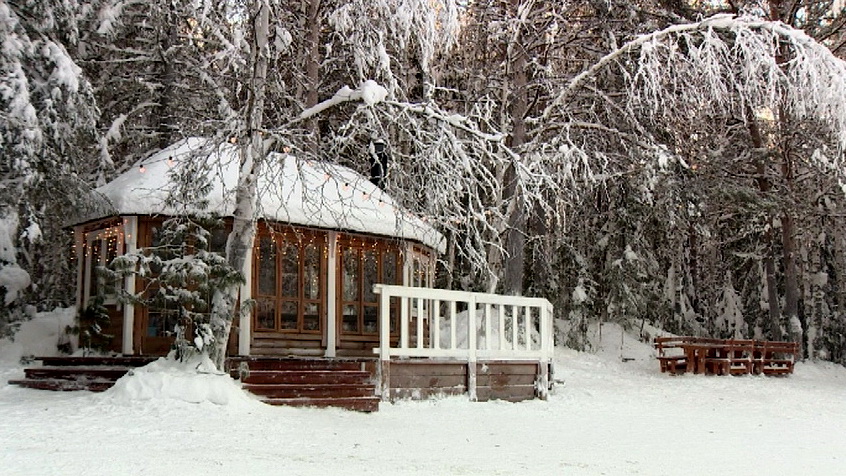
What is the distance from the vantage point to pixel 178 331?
9320 millimetres

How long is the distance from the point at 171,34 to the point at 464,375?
1085cm

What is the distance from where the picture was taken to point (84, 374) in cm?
1066

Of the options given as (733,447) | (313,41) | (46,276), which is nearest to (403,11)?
(733,447)

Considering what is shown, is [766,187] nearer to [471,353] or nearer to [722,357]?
[722,357]

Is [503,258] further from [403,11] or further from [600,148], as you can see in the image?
[403,11]

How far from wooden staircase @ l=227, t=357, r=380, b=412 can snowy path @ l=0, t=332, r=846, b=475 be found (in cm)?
24

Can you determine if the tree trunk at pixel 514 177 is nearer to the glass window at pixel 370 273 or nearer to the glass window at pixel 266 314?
the glass window at pixel 370 273

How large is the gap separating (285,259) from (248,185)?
122 inches

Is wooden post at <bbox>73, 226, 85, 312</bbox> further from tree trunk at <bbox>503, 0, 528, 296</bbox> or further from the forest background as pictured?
tree trunk at <bbox>503, 0, 528, 296</bbox>

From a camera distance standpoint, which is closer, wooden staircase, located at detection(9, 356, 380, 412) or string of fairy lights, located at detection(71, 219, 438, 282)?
wooden staircase, located at detection(9, 356, 380, 412)

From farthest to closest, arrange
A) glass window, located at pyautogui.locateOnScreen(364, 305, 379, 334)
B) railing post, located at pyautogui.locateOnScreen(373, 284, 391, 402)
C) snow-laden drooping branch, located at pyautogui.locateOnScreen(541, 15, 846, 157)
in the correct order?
1. glass window, located at pyautogui.locateOnScreen(364, 305, 379, 334)
2. snow-laden drooping branch, located at pyautogui.locateOnScreen(541, 15, 846, 157)
3. railing post, located at pyautogui.locateOnScreen(373, 284, 391, 402)

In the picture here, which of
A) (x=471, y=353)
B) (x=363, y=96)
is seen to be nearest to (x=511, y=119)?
(x=471, y=353)

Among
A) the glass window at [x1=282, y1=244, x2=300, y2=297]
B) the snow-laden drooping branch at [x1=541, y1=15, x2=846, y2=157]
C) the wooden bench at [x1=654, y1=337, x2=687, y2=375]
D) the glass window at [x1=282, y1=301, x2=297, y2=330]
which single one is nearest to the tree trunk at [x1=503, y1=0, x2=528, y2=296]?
the snow-laden drooping branch at [x1=541, y1=15, x2=846, y2=157]

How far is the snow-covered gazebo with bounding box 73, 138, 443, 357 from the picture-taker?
38.4 feet
